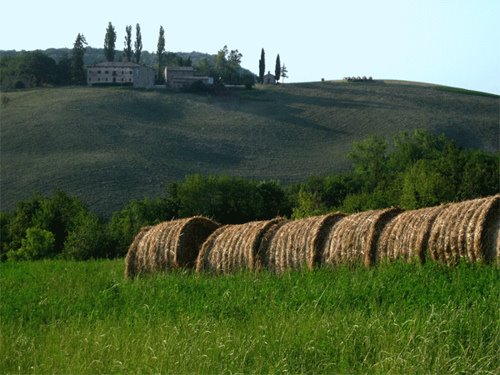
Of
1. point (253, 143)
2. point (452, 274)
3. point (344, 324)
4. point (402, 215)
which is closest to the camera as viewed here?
point (344, 324)

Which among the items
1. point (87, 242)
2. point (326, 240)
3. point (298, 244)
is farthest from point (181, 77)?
point (326, 240)

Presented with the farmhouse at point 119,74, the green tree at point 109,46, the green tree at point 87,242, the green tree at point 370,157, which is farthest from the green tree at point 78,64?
the green tree at point 87,242

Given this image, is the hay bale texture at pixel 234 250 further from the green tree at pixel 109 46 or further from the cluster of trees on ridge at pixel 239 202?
the green tree at pixel 109 46

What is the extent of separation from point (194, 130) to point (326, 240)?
109 meters

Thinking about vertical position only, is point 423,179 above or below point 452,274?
below

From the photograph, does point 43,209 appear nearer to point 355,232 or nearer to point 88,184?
point 88,184

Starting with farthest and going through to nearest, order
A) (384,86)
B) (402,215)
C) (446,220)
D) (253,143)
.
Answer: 1. (384,86)
2. (253,143)
3. (402,215)
4. (446,220)

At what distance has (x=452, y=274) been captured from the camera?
1118 centimetres

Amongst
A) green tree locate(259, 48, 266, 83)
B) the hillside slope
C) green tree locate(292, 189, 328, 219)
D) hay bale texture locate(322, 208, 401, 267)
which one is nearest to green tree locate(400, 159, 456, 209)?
green tree locate(292, 189, 328, 219)

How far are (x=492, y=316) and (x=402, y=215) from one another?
4747 millimetres

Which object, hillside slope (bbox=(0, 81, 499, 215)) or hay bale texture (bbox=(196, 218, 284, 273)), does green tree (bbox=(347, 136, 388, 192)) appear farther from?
hay bale texture (bbox=(196, 218, 284, 273))

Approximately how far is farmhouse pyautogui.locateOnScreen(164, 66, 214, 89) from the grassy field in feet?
510

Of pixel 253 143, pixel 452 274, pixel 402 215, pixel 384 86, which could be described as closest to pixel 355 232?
pixel 402 215

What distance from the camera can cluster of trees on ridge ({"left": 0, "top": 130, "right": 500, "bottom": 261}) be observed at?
48969mm
